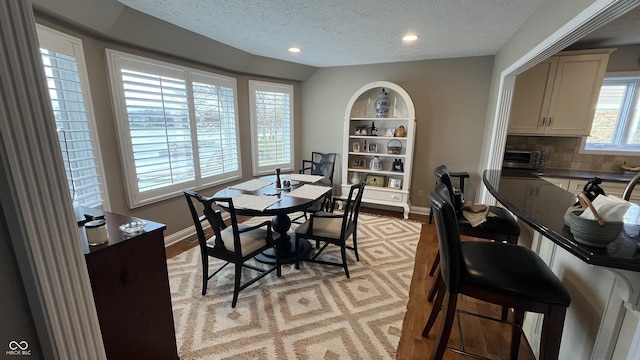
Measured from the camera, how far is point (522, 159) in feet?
11.4

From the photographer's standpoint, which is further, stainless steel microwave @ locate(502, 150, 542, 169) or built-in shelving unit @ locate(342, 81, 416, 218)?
built-in shelving unit @ locate(342, 81, 416, 218)

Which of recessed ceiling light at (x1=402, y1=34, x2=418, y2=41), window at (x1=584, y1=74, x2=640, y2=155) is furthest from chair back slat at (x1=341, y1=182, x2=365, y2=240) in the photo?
window at (x1=584, y1=74, x2=640, y2=155)

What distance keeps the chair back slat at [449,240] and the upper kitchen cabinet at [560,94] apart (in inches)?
108

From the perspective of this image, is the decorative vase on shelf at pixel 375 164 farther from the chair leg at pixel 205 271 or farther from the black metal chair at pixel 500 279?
the chair leg at pixel 205 271

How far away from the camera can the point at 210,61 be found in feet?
10.7

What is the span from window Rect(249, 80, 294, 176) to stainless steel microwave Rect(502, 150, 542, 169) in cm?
332

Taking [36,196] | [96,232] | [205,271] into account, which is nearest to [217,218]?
[205,271]

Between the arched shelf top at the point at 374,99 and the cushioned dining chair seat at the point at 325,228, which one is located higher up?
the arched shelf top at the point at 374,99

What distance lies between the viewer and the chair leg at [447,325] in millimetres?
1383

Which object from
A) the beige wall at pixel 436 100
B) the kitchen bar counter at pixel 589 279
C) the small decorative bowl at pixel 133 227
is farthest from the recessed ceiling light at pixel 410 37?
the small decorative bowl at pixel 133 227

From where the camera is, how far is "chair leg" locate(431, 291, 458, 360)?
1383 millimetres

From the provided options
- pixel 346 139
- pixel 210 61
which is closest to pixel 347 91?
pixel 346 139

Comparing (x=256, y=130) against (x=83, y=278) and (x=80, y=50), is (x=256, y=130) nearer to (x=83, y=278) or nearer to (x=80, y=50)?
(x=80, y=50)

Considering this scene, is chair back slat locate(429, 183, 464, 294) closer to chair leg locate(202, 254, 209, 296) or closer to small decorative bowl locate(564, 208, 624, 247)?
small decorative bowl locate(564, 208, 624, 247)
